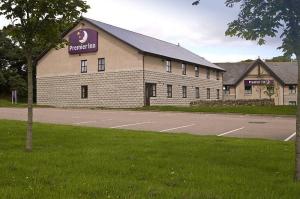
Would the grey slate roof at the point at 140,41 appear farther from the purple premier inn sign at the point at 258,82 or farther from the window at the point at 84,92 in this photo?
the purple premier inn sign at the point at 258,82

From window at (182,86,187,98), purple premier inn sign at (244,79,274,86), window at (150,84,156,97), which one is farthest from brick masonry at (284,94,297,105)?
window at (150,84,156,97)

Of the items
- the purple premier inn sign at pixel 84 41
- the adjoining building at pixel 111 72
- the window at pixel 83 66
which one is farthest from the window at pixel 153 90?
the window at pixel 83 66

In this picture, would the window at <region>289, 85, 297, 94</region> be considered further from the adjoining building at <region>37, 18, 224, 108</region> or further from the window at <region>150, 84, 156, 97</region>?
the window at <region>150, 84, 156, 97</region>

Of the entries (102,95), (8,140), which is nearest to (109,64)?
(102,95)

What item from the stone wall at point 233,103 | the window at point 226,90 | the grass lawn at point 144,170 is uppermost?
the window at point 226,90

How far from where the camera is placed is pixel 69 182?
772 cm

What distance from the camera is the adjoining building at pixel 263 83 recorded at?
Result: 6938cm

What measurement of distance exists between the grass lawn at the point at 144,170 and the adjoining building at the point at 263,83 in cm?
5675

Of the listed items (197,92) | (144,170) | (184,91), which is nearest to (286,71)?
(197,92)

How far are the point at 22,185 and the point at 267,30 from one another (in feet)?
16.6

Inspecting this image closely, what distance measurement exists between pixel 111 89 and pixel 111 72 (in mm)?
1709

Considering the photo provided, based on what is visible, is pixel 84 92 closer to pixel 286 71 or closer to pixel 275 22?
pixel 286 71

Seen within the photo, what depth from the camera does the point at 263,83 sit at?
2734 inches

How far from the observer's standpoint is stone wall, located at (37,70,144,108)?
44781 millimetres
